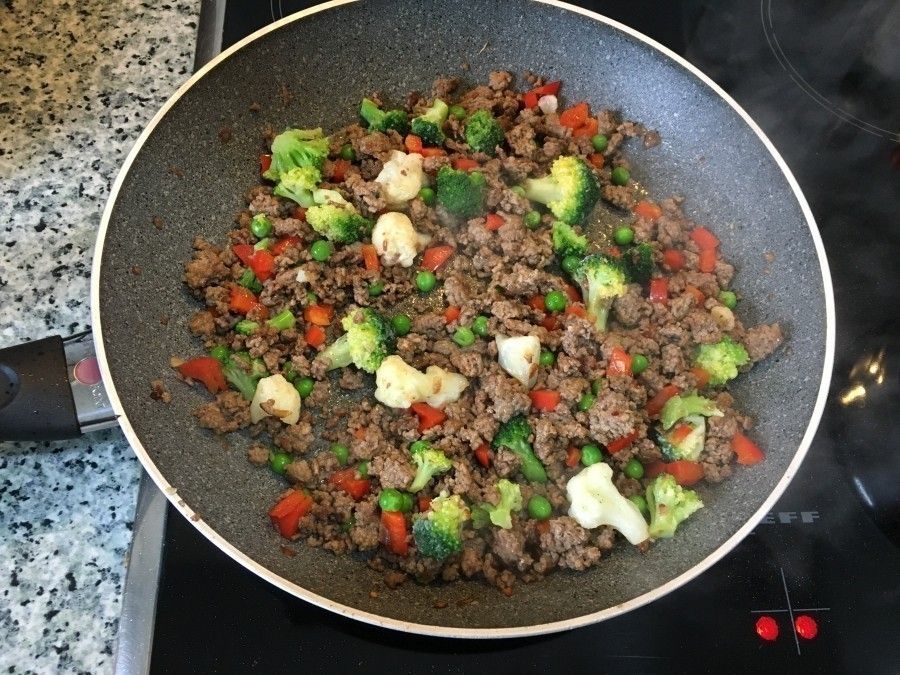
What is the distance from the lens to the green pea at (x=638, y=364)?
2094mm

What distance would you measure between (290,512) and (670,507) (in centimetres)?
93

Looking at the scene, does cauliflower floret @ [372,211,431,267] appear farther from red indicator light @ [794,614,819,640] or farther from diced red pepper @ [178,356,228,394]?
red indicator light @ [794,614,819,640]

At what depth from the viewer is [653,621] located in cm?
185

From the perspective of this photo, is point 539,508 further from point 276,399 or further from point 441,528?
point 276,399

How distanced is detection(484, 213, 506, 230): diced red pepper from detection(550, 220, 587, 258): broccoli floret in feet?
0.53

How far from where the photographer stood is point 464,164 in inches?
93.1

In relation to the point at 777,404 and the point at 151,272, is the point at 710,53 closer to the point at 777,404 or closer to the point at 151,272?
the point at 777,404

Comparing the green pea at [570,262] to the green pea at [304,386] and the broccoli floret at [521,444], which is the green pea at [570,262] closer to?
the broccoli floret at [521,444]

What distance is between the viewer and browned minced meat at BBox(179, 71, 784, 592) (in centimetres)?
188

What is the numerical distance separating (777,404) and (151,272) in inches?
66.4

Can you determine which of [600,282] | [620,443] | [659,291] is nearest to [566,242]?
[600,282]

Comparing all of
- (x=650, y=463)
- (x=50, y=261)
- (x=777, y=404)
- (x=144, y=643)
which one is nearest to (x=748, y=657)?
(x=650, y=463)

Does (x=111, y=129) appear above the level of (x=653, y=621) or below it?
above

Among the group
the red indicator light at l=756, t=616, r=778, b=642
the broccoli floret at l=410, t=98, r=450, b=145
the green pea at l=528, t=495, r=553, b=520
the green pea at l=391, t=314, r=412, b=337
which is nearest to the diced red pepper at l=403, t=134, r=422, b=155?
the broccoli floret at l=410, t=98, r=450, b=145
